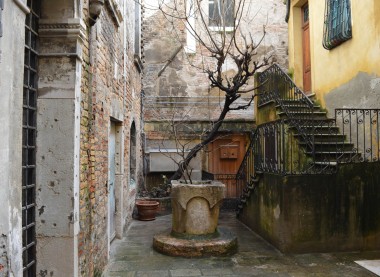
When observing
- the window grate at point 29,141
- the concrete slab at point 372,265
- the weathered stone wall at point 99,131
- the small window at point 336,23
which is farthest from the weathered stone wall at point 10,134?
the small window at point 336,23

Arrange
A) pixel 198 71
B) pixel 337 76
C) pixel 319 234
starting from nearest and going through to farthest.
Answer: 1. pixel 319 234
2. pixel 337 76
3. pixel 198 71

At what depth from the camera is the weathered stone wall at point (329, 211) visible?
624 cm

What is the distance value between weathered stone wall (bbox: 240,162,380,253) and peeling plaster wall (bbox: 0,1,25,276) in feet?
15.7

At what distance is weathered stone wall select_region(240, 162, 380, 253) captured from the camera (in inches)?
246

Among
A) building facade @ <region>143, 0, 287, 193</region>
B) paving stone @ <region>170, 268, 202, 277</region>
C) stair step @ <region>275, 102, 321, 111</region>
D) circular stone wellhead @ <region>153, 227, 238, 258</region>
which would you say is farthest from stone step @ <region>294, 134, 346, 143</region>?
building facade @ <region>143, 0, 287, 193</region>

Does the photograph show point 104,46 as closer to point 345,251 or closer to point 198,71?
point 345,251

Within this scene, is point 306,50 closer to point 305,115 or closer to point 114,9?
point 305,115

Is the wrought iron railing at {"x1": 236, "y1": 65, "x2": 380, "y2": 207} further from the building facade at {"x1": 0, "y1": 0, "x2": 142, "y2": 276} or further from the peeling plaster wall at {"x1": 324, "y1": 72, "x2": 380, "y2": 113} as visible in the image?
the building facade at {"x1": 0, "y1": 0, "x2": 142, "y2": 276}

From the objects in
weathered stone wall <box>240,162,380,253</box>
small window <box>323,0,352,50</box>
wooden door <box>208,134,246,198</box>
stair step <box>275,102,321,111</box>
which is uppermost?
small window <box>323,0,352,50</box>

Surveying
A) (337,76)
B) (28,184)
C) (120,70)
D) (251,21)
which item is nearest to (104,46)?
(120,70)

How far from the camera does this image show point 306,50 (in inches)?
426

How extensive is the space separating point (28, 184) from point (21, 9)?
1587mm

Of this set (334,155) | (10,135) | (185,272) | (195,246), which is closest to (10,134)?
(10,135)

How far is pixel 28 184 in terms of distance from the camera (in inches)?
128
